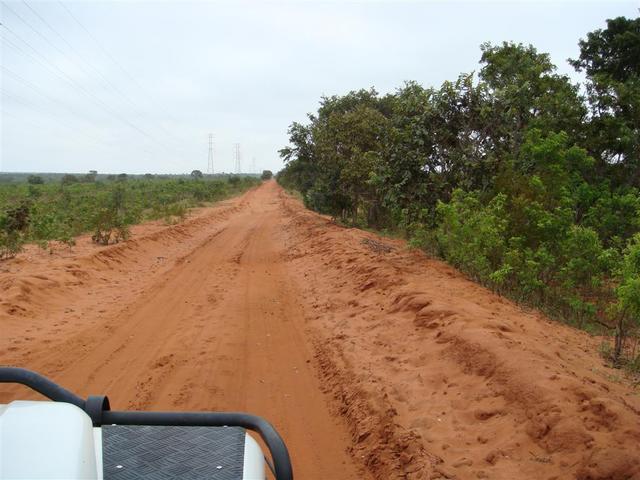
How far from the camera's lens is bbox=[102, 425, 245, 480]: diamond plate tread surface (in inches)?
85.0

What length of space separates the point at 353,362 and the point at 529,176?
6717 mm

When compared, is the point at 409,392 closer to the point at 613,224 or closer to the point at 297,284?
the point at 297,284

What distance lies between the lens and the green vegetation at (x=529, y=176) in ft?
28.5

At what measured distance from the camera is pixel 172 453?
2.35m

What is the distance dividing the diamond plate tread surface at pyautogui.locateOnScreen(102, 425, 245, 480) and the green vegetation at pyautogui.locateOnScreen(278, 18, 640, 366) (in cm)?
501

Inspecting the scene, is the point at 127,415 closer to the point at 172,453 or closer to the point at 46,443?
the point at 172,453

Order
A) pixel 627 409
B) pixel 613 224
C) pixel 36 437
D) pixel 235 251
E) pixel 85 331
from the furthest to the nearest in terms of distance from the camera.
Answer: pixel 235 251 → pixel 613 224 → pixel 85 331 → pixel 627 409 → pixel 36 437

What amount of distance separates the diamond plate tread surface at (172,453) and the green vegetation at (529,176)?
16.4 ft

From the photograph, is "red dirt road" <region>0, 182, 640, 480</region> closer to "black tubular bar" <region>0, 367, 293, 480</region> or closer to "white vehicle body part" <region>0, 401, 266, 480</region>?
"black tubular bar" <region>0, 367, 293, 480</region>

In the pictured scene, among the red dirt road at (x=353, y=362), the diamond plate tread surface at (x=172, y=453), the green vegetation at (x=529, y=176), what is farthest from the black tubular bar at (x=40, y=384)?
the green vegetation at (x=529, y=176)

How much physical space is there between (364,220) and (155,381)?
17631 millimetres

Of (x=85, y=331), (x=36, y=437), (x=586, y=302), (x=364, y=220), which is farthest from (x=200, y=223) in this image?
(x=36, y=437)

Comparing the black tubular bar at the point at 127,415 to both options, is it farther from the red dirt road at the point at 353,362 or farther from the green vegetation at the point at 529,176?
the green vegetation at the point at 529,176

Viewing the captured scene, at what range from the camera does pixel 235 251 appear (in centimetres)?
1608
